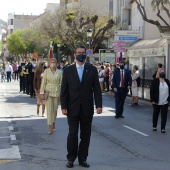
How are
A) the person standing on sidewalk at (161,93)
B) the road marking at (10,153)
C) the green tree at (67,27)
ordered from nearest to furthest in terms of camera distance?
the road marking at (10,153), the person standing on sidewalk at (161,93), the green tree at (67,27)

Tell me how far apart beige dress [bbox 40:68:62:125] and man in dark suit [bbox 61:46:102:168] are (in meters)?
4.15

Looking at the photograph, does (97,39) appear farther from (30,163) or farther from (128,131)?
(30,163)

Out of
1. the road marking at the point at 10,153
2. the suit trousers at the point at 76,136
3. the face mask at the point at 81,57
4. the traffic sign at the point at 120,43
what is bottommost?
the road marking at the point at 10,153

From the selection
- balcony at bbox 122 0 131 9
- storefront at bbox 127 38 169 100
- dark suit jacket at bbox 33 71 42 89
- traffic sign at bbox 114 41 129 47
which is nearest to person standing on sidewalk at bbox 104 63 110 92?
traffic sign at bbox 114 41 129 47

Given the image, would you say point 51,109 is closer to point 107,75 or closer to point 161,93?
point 161,93

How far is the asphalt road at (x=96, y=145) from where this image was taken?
874cm

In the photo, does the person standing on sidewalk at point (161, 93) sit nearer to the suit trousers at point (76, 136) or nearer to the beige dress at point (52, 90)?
the beige dress at point (52, 90)

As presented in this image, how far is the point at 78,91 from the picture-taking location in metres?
8.34

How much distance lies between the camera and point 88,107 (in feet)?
27.4

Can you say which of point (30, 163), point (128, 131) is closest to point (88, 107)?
point (30, 163)

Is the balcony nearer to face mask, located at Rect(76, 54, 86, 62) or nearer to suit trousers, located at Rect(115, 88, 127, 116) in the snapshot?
suit trousers, located at Rect(115, 88, 127, 116)

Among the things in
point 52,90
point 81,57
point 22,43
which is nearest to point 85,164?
point 81,57

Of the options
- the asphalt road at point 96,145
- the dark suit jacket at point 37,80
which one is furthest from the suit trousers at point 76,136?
the dark suit jacket at point 37,80

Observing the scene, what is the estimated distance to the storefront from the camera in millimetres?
24828
